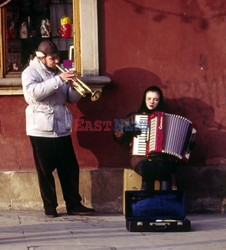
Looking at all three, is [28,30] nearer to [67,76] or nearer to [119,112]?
[67,76]

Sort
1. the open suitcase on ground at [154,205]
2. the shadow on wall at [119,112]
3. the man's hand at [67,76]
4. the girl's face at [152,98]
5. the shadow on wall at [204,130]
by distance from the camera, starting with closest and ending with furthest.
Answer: the open suitcase on ground at [154,205] → the man's hand at [67,76] → the girl's face at [152,98] → the shadow on wall at [119,112] → the shadow on wall at [204,130]

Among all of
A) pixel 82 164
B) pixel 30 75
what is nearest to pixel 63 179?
pixel 82 164

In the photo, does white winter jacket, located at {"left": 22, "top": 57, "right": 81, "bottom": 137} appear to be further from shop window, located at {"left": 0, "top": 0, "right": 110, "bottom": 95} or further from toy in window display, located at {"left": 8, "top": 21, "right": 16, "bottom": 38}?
toy in window display, located at {"left": 8, "top": 21, "right": 16, "bottom": 38}

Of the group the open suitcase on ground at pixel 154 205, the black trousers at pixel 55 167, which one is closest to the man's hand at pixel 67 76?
the black trousers at pixel 55 167

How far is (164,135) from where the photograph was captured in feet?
33.0

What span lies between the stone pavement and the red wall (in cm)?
77

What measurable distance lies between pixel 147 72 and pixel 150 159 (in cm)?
115

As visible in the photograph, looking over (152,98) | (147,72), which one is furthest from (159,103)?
(147,72)

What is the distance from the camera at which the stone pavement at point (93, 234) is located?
8617mm

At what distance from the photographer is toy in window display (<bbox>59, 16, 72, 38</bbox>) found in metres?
10.7

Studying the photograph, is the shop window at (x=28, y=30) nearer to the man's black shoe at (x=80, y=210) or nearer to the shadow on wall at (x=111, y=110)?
the shadow on wall at (x=111, y=110)

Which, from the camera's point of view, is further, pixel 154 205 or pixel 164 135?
pixel 164 135

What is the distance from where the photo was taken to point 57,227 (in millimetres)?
9633

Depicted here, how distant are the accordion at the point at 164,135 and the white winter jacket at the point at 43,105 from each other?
0.79 meters
